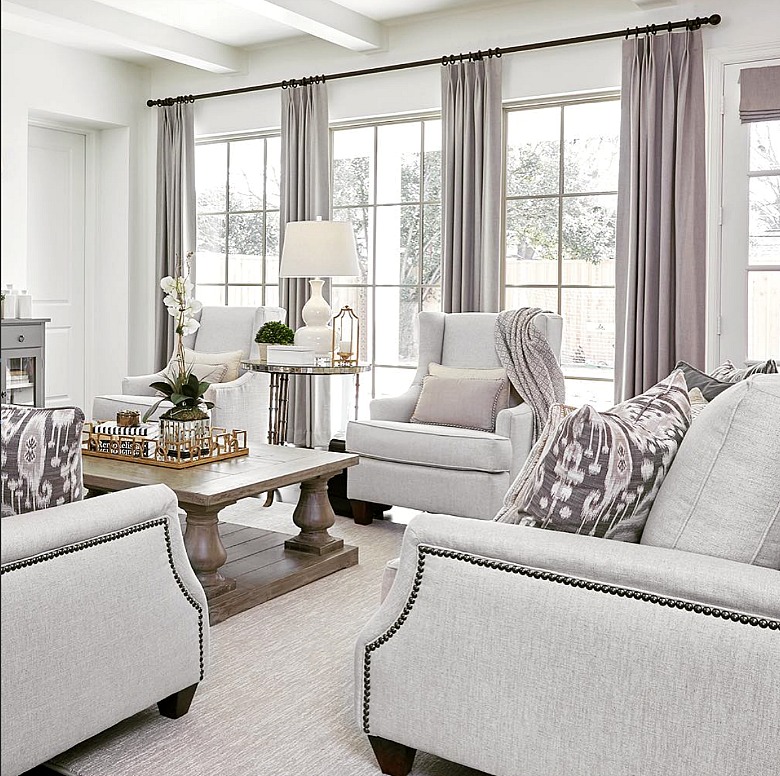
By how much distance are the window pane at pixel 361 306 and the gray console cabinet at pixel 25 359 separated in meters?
1.88

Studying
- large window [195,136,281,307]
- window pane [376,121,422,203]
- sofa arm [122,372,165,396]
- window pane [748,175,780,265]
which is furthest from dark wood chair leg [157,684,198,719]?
large window [195,136,281,307]

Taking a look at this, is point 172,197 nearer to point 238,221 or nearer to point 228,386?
point 238,221

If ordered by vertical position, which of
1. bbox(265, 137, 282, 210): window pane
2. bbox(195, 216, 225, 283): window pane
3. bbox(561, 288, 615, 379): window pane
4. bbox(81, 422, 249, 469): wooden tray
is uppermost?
bbox(265, 137, 282, 210): window pane

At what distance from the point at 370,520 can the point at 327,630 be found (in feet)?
4.67

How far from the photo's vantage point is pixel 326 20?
5.06 metres

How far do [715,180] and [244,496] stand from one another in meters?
3.08

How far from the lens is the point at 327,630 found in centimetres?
275

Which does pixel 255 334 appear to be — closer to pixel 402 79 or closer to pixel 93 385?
pixel 402 79

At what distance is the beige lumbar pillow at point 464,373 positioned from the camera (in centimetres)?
429

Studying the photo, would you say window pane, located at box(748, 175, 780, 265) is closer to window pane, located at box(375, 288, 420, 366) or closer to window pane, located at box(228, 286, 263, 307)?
window pane, located at box(375, 288, 420, 366)

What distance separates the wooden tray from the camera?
3219mm

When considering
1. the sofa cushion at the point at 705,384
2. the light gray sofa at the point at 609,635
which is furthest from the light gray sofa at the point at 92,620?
the sofa cushion at the point at 705,384

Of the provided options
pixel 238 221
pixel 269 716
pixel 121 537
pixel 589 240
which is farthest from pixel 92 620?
pixel 238 221

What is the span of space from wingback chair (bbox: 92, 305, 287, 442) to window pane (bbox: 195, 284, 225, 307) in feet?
3.75
